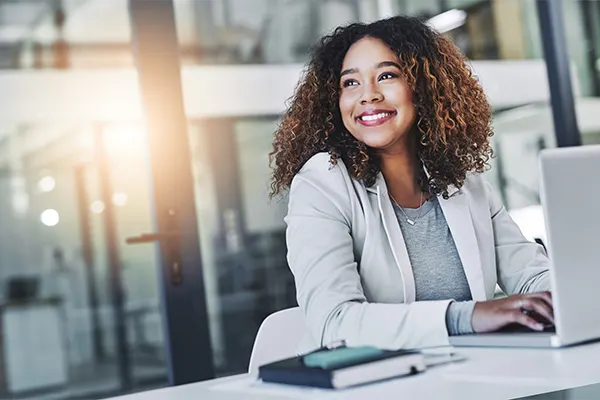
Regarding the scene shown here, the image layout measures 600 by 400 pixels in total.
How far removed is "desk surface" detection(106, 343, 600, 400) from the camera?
1.20 meters

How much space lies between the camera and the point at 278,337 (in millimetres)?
1966

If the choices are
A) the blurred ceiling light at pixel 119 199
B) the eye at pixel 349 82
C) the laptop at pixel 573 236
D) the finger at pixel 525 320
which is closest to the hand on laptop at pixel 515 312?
the finger at pixel 525 320

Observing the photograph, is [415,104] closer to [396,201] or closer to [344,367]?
[396,201]

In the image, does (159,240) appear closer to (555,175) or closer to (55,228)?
(55,228)

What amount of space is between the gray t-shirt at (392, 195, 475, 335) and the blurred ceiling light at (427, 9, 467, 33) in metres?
1.93

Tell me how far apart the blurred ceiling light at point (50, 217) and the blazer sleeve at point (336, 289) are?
139 cm

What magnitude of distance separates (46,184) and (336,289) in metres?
1.70

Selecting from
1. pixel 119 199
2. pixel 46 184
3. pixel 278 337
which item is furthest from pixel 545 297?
pixel 46 184

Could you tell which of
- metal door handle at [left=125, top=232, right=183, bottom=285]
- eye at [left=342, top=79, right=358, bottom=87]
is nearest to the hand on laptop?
eye at [left=342, top=79, right=358, bottom=87]

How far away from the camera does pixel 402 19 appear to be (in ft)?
8.07

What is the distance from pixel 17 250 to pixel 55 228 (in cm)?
16

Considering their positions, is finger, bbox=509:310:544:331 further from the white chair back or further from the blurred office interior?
the blurred office interior

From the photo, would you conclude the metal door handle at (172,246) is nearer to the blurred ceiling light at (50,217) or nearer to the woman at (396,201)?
the blurred ceiling light at (50,217)

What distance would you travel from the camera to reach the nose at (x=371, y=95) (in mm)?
2324
